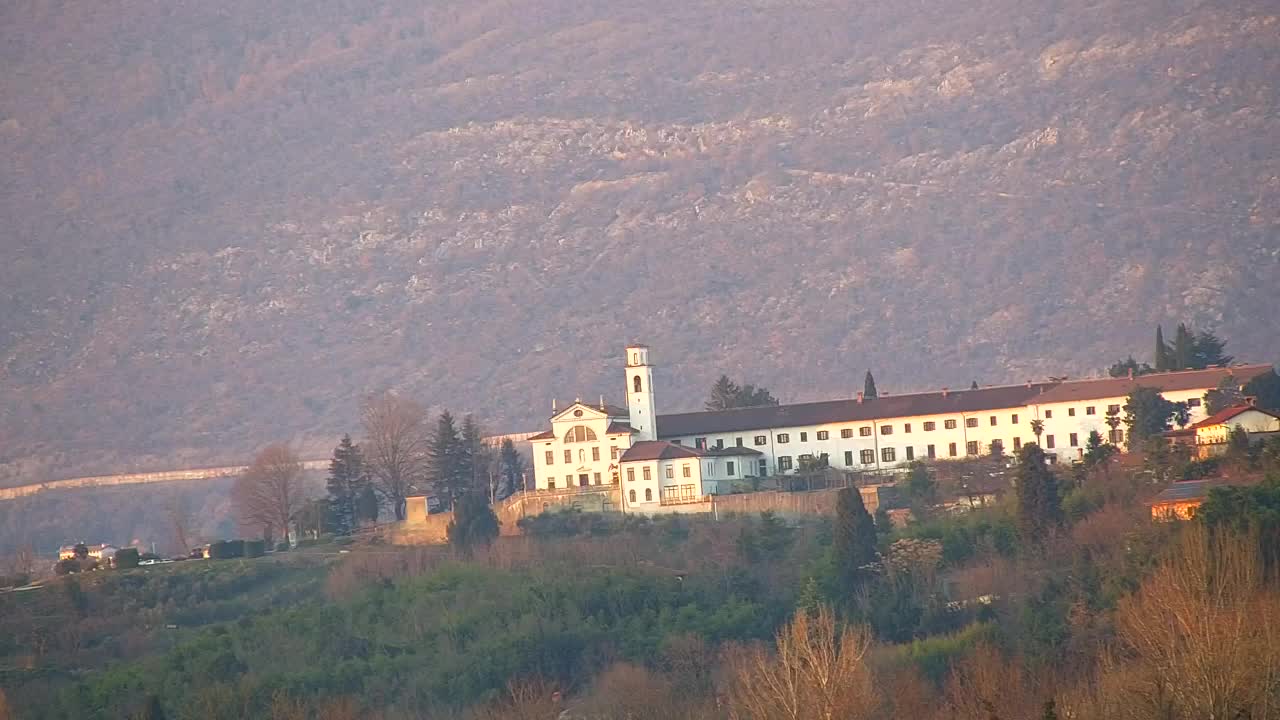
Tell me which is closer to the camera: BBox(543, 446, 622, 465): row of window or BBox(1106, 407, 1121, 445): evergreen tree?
BBox(1106, 407, 1121, 445): evergreen tree

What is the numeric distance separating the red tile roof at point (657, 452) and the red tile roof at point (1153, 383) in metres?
13.2

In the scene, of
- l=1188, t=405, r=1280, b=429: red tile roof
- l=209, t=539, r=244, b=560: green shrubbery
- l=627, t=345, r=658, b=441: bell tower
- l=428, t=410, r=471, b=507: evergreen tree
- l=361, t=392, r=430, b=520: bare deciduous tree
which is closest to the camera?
l=1188, t=405, r=1280, b=429: red tile roof

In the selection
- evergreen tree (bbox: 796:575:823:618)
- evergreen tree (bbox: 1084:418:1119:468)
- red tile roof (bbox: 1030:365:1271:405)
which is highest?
red tile roof (bbox: 1030:365:1271:405)

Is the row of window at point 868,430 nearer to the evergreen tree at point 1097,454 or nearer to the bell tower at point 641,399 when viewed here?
the bell tower at point 641,399

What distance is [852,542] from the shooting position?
7688cm

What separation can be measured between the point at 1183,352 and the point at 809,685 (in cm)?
4168

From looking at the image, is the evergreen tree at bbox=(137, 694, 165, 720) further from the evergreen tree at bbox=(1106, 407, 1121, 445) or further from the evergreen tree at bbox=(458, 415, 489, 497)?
the evergreen tree at bbox=(1106, 407, 1121, 445)

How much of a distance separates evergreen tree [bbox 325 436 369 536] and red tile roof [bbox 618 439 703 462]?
1196cm

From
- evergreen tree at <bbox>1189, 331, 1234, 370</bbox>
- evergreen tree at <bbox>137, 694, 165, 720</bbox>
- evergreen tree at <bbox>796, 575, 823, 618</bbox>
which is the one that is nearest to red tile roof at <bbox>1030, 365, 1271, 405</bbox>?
evergreen tree at <bbox>1189, 331, 1234, 370</bbox>

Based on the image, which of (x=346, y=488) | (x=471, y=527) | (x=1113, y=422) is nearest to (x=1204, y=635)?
(x=1113, y=422)

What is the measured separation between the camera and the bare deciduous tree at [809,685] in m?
55.7

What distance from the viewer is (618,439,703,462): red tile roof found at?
87.3m

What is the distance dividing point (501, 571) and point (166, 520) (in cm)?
7498

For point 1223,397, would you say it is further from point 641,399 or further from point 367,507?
point 367,507
